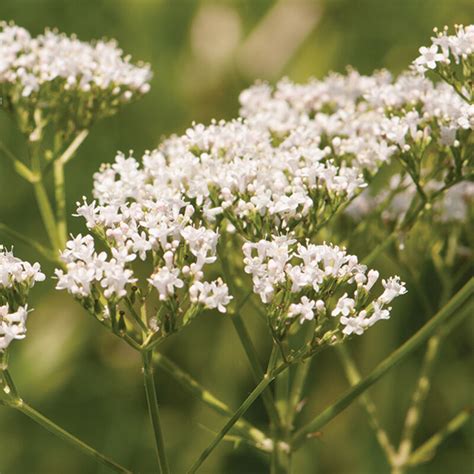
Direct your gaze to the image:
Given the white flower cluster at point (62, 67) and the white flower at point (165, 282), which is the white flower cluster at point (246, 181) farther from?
the white flower cluster at point (62, 67)

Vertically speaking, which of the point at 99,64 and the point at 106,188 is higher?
the point at 99,64

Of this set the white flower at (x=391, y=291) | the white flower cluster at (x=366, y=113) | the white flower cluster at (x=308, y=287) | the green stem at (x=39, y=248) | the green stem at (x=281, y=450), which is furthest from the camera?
the green stem at (x=39, y=248)

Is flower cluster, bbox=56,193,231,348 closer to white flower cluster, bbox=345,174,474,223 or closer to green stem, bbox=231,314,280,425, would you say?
green stem, bbox=231,314,280,425

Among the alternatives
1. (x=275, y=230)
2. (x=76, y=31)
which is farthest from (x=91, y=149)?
(x=275, y=230)

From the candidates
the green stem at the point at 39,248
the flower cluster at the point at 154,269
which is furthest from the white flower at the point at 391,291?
the green stem at the point at 39,248

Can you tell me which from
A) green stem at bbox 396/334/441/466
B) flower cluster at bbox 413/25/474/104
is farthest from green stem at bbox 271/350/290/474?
flower cluster at bbox 413/25/474/104

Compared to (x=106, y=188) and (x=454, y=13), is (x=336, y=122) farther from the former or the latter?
(x=454, y=13)

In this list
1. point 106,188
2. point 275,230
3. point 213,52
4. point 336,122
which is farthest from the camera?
point 213,52
